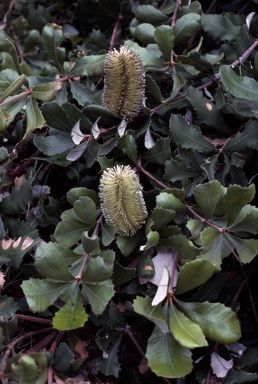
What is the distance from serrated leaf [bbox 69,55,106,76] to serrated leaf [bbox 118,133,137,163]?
0.22 meters

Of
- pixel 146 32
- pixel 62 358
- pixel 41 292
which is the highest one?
pixel 146 32

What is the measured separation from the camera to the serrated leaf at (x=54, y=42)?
1087mm

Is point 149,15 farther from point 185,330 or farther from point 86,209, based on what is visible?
point 185,330

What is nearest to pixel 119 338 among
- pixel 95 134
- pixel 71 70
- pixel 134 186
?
pixel 134 186

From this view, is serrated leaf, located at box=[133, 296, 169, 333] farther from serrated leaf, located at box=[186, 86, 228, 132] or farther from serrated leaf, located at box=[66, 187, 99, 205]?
serrated leaf, located at box=[186, 86, 228, 132]

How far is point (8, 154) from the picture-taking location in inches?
41.8

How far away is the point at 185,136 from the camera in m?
0.93

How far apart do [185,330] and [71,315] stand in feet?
0.61

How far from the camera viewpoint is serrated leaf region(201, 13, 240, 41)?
1.13 meters

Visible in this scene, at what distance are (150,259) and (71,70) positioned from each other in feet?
1.68

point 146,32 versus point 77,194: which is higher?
point 146,32

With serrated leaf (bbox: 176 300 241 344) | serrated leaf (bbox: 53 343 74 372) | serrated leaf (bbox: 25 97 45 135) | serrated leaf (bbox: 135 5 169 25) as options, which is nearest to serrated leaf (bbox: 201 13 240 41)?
serrated leaf (bbox: 135 5 169 25)

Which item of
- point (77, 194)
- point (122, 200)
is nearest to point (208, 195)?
point (122, 200)

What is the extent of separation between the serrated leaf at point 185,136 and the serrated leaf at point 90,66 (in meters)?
0.25
